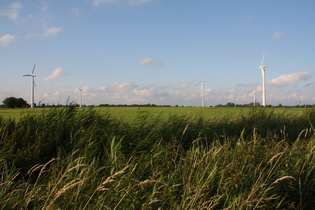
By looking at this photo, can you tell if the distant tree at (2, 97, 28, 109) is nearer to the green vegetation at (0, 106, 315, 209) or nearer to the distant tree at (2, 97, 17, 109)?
the distant tree at (2, 97, 17, 109)

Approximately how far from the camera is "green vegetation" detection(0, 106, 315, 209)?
17.0ft

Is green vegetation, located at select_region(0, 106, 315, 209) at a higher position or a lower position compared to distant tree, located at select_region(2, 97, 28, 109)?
lower

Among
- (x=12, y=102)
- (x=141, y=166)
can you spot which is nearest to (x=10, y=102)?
(x=12, y=102)

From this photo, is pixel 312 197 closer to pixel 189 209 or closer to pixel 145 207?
pixel 189 209

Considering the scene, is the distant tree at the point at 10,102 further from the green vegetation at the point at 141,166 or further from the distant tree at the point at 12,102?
the green vegetation at the point at 141,166

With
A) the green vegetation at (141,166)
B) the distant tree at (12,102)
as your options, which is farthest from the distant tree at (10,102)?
the green vegetation at (141,166)

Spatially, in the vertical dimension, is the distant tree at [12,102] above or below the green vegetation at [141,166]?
above

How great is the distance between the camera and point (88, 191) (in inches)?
218

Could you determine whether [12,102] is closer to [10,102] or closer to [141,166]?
[10,102]

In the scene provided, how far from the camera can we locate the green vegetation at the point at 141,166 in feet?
17.0

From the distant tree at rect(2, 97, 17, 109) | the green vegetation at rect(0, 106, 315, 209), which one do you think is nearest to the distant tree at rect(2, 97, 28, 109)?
the distant tree at rect(2, 97, 17, 109)

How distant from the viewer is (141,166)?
7152mm

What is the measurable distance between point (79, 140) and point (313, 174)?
6.28 metres

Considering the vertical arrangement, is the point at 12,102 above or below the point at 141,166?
above
